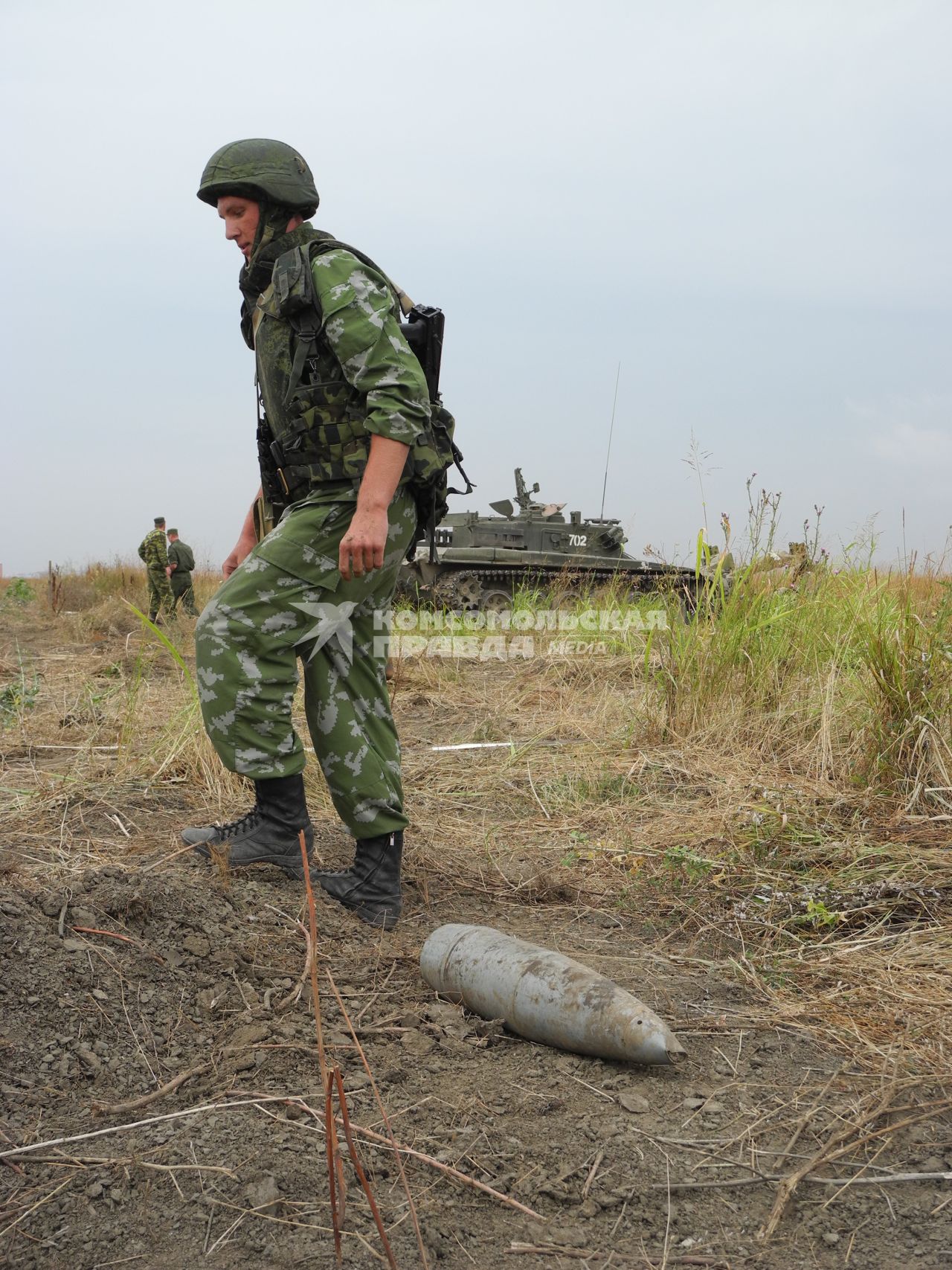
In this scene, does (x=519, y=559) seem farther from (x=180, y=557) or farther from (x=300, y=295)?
(x=300, y=295)

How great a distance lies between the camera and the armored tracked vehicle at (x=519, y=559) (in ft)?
46.8

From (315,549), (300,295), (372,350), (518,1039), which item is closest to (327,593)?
(315,549)

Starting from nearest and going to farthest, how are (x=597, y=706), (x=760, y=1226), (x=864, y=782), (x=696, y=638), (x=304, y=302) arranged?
1. (x=760, y=1226)
2. (x=304, y=302)
3. (x=864, y=782)
4. (x=696, y=638)
5. (x=597, y=706)

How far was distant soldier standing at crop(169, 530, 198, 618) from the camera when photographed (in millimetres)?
15617

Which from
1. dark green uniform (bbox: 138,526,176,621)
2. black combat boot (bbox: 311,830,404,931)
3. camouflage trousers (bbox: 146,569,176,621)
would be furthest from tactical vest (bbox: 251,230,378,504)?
camouflage trousers (bbox: 146,569,176,621)

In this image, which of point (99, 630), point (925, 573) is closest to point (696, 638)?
point (925, 573)

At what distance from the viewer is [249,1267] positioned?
1.38m

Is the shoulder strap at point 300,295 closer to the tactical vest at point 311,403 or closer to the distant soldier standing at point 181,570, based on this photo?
the tactical vest at point 311,403

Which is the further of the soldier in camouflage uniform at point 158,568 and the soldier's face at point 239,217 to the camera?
the soldier in camouflage uniform at point 158,568

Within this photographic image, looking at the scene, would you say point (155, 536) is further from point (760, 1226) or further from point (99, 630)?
point (760, 1226)

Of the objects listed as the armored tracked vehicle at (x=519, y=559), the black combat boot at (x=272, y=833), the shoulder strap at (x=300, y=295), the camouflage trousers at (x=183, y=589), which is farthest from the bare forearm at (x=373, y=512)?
the camouflage trousers at (x=183, y=589)

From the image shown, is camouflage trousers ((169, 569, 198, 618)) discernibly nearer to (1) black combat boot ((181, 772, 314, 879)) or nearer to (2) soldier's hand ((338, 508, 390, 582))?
(1) black combat boot ((181, 772, 314, 879))

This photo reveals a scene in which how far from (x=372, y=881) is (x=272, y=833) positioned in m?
0.30

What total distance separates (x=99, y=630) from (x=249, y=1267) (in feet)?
41.9
